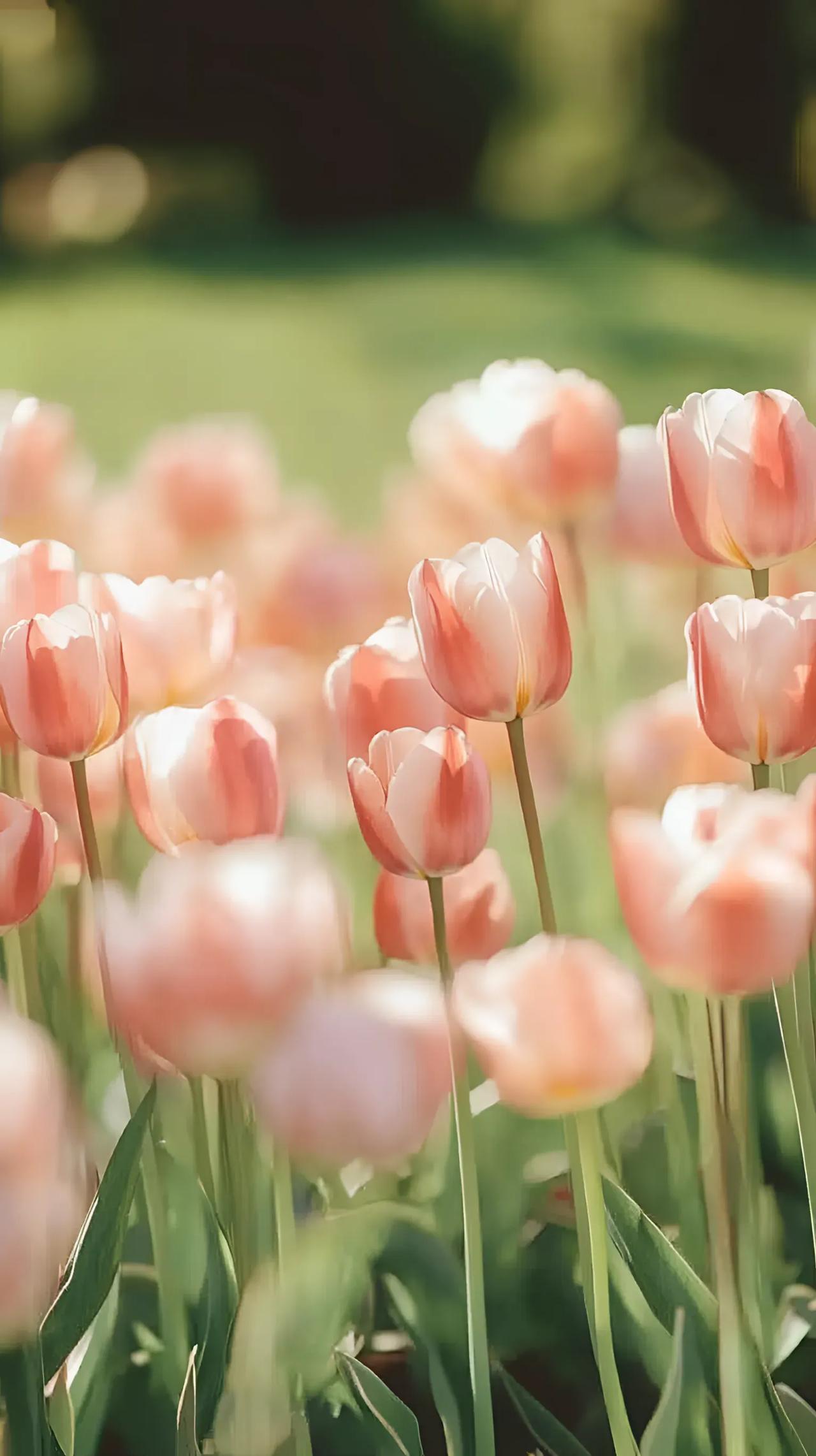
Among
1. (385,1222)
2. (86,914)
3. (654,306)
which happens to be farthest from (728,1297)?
(654,306)

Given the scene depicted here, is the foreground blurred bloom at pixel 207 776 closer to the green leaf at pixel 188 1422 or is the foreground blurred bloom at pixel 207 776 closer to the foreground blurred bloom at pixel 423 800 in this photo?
the foreground blurred bloom at pixel 423 800

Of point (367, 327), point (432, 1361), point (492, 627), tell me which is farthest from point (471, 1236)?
point (367, 327)

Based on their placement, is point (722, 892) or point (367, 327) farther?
point (367, 327)

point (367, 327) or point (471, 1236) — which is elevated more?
point (367, 327)

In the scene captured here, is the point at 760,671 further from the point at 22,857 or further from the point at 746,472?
the point at 22,857

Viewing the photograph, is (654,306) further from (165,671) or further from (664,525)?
(165,671)

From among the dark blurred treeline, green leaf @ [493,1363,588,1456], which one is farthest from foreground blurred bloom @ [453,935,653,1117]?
the dark blurred treeline

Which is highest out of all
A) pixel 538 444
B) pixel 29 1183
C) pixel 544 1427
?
pixel 538 444
